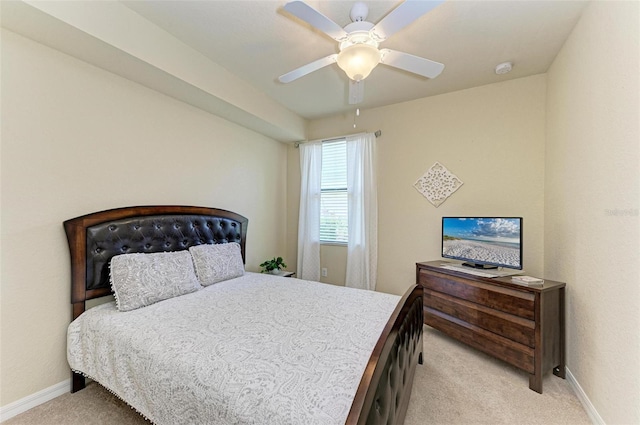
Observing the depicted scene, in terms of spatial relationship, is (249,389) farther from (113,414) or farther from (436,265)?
(436,265)

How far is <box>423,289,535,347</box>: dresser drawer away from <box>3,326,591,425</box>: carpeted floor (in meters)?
0.34

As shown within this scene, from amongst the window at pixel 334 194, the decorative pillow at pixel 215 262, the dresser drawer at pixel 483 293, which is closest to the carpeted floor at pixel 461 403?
the dresser drawer at pixel 483 293

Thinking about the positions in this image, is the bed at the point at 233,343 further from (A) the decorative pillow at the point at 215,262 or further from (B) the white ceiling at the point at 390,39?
(B) the white ceiling at the point at 390,39

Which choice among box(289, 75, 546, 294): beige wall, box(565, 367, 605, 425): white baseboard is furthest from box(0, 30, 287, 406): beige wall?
box(565, 367, 605, 425): white baseboard

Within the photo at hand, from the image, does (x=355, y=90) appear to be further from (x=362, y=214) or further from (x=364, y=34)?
(x=362, y=214)

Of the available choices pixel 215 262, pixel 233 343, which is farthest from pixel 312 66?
pixel 215 262

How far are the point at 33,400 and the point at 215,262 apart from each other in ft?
4.74

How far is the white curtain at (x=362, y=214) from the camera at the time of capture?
3.59 meters


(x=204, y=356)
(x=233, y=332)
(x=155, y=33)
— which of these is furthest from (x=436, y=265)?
(x=155, y=33)

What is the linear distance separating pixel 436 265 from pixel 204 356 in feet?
7.65

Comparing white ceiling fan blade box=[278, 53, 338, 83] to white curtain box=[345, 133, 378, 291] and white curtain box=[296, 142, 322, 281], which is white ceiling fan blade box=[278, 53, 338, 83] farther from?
white curtain box=[296, 142, 322, 281]

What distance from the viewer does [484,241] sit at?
99.8 inches

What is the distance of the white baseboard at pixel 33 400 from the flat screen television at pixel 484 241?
3.44 meters

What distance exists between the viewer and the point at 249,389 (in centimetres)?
107
